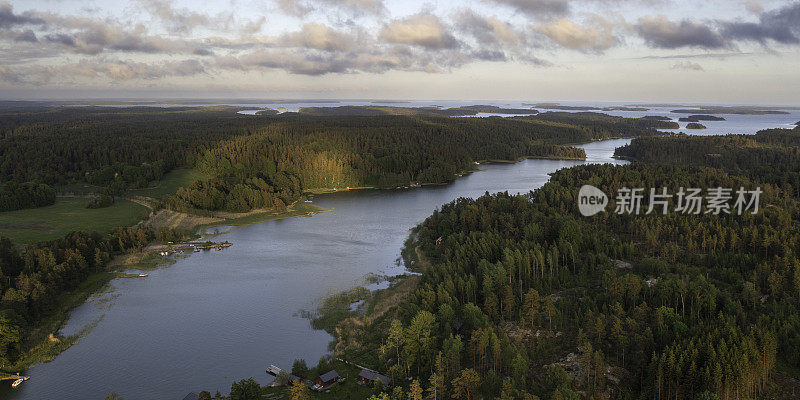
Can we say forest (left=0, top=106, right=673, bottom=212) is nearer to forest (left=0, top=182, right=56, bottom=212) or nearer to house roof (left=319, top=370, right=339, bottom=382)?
forest (left=0, top=182, right=56, bottom=212)

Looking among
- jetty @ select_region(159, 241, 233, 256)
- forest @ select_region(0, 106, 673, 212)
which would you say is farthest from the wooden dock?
forest @ select_region(0, 106, 673, 212)

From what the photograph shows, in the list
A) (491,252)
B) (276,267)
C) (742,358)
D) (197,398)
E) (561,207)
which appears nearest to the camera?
(742,358)

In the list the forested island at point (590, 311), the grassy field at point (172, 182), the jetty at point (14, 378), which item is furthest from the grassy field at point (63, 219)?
the forested island at point (590, 311)

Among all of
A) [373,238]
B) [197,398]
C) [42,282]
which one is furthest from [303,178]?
[197,398]

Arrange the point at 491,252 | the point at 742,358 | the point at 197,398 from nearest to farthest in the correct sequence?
the point at 742,358 → the point at 197,398 → the point at 491,252

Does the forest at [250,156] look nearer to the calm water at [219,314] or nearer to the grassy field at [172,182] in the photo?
the grassy field at [172,182]

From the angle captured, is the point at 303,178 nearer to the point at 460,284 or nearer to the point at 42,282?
the point at 42,282
